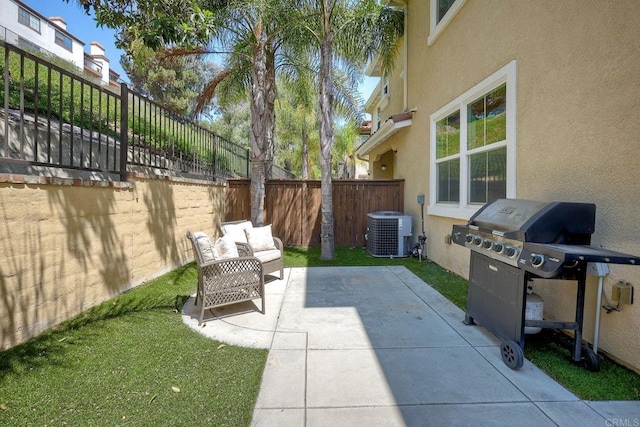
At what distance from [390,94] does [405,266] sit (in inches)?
284

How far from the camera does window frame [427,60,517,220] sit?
175 inches

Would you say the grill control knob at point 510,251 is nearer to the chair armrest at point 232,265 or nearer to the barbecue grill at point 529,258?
the barbecue grill at point 529,258

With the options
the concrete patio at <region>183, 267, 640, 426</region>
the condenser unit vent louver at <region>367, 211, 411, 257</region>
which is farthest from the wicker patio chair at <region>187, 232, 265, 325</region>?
the condenser unit vent louver at <region>367, 211, 411, 257</region>

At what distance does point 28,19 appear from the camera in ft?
75.1

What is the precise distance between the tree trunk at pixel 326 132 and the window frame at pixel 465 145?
93.9 inches

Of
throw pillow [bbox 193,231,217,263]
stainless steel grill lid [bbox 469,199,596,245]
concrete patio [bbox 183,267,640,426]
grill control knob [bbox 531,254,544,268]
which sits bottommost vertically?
concrete patio [bbox 183,267,640,426]

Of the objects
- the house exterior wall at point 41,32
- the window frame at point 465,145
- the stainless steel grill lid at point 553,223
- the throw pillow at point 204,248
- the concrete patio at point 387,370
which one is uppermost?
the house exterior wall at point 41,32

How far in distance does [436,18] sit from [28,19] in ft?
97.8

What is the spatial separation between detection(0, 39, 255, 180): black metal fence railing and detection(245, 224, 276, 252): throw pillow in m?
2.19

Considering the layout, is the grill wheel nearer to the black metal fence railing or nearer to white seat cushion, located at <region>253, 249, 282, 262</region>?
white seat cushion, located at <region>253, 249, 282, 262</region>

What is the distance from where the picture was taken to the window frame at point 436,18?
19.5 ft

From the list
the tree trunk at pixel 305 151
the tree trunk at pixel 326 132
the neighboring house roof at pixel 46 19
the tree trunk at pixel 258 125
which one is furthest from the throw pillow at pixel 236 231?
the neighboring house roof at pixel 46 19

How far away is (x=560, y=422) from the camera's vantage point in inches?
88.0

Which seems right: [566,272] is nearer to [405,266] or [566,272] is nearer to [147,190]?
[405,266]
